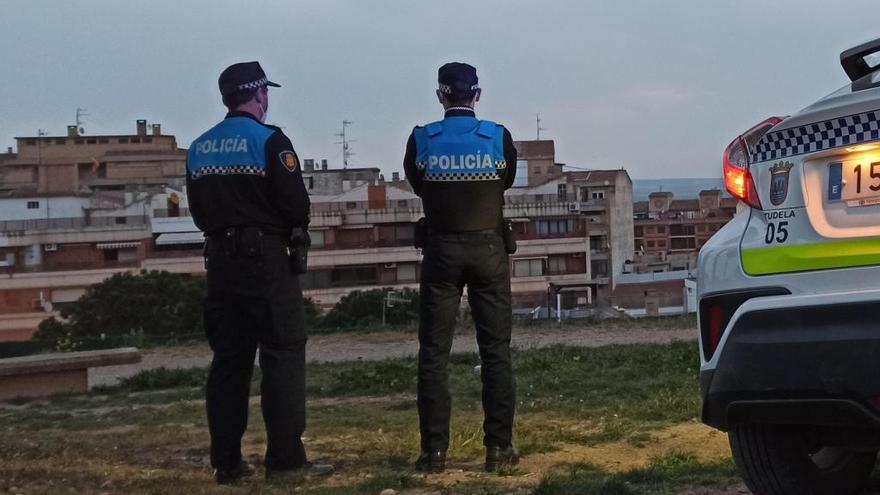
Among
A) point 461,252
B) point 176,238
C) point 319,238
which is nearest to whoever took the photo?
point 461,252

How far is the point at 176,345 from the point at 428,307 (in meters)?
11.1

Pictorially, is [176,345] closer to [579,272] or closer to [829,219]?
[829,219]

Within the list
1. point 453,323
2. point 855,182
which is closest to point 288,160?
point 453,323

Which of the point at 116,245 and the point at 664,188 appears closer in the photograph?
the point at 116,245

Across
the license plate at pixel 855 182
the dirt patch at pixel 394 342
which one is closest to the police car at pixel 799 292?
the license plate at pixel 855 182

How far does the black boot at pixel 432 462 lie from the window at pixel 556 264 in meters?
75.2

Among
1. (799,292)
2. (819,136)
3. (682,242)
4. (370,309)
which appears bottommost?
(370,309)

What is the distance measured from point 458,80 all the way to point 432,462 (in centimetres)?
180

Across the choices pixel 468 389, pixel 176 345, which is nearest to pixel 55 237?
pixel 176 345

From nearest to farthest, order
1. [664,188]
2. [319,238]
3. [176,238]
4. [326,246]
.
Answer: [319,238] → [326,246] → [176,238] → [664,188]

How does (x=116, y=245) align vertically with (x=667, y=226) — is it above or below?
below

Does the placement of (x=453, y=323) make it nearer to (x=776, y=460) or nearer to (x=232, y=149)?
(x=232, y=149)

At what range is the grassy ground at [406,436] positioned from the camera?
497 centimetres

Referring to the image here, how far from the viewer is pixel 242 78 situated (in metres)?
5.43
